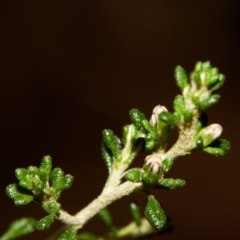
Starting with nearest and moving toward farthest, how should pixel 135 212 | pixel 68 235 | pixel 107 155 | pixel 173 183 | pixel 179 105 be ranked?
pixel 179 105, pixel 173 183, pixel 68 235, pixel 107 155, pixel 135 212

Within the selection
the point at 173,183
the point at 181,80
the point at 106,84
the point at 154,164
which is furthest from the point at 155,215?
the point at 106,84

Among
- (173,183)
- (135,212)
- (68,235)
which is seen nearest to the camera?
(173,183)

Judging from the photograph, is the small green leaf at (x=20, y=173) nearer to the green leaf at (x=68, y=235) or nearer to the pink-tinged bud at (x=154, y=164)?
the green leaf at (x=68, y=235)

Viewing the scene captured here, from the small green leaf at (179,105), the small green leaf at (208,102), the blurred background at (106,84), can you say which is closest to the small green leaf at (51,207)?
A: the small green leaf at (179,105)

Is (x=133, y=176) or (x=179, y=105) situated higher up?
(x=179, y=105)

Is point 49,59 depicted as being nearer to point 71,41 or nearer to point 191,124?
point 71,41

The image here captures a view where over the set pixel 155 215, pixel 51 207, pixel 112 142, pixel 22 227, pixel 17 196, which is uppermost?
pixel 112 142

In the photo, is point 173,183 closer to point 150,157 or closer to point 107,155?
Result: point 150,157
